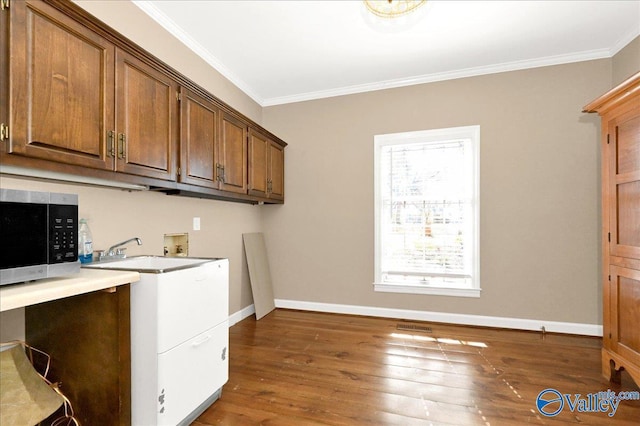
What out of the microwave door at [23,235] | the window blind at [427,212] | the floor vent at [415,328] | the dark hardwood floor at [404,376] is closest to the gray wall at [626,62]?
the window blind at [427,212]

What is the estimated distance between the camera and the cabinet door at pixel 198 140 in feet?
7.29

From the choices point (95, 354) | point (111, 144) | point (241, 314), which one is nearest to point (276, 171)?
point (241, 314)

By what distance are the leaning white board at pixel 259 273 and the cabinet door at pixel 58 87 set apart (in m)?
2.25

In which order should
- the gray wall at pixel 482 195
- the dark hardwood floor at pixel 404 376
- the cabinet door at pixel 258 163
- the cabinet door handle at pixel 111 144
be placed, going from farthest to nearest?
the cabinet door at pixel 258 163, the gray wall at pixel 482 195, the dark hardwood floor at pixel 404 376, the cabinet door handle at pixel 111 144

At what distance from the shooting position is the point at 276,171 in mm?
3836

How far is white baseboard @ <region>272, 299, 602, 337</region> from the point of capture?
3109 millimetres

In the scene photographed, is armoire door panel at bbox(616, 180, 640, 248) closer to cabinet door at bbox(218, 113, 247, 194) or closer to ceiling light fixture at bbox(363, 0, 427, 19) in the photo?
ceiling light fixture at bbox(363, 0, 427, 19)

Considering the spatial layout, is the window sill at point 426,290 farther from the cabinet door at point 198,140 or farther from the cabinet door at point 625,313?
the cabinet door at point 198,140

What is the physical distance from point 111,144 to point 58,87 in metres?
0.34

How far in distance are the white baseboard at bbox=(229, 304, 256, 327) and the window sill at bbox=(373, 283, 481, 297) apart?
1.59 m

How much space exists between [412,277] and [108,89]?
3390 mm

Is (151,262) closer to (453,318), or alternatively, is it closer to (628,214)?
(453,318)

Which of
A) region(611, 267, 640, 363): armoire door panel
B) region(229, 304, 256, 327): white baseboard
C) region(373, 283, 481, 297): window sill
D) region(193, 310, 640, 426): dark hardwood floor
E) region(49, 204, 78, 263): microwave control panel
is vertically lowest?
region(193, 310, 640, 426): dark hardwood floor

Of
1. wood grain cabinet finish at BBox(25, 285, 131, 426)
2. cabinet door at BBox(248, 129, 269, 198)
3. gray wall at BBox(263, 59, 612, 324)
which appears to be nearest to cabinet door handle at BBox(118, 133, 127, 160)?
wood grain cabinet finish at BBox(25, 285, 131, 426)
